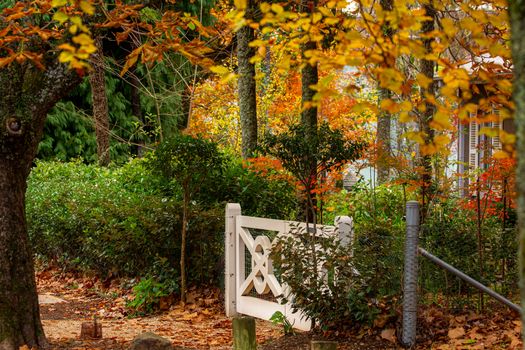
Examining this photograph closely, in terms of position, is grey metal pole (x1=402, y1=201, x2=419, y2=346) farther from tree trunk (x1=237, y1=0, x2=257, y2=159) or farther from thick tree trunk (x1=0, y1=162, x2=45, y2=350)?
tree trunk (x1=237, y1=0, x2=257, y2=159)

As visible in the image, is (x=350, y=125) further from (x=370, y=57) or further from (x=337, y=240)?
(x=370, y=57)

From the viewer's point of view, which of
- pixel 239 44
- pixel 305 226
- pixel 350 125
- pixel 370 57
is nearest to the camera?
pixel 370 57

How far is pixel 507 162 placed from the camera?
30.4 ft

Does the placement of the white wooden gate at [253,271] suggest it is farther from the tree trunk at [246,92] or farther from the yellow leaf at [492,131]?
the tree trunk at [246,92]

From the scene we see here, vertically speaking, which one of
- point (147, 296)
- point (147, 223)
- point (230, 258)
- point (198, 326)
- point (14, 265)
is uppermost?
point (147, 223)

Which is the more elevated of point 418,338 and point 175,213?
point 175,213

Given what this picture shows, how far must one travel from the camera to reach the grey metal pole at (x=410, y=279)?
7.27 meters

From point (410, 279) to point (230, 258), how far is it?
3.39m

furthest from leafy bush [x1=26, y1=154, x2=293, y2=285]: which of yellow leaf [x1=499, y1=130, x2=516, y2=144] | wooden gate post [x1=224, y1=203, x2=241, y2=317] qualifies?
yellow leaf [x1=499, y1=130, x2=516, y2=144]

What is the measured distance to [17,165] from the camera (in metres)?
7.59

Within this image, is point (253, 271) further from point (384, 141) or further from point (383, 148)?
point (384, 141)

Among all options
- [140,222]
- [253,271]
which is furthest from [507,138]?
[140,222]

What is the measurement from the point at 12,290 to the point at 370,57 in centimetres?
447

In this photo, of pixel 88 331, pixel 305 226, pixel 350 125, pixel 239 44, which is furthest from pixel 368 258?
pixel 350 125
